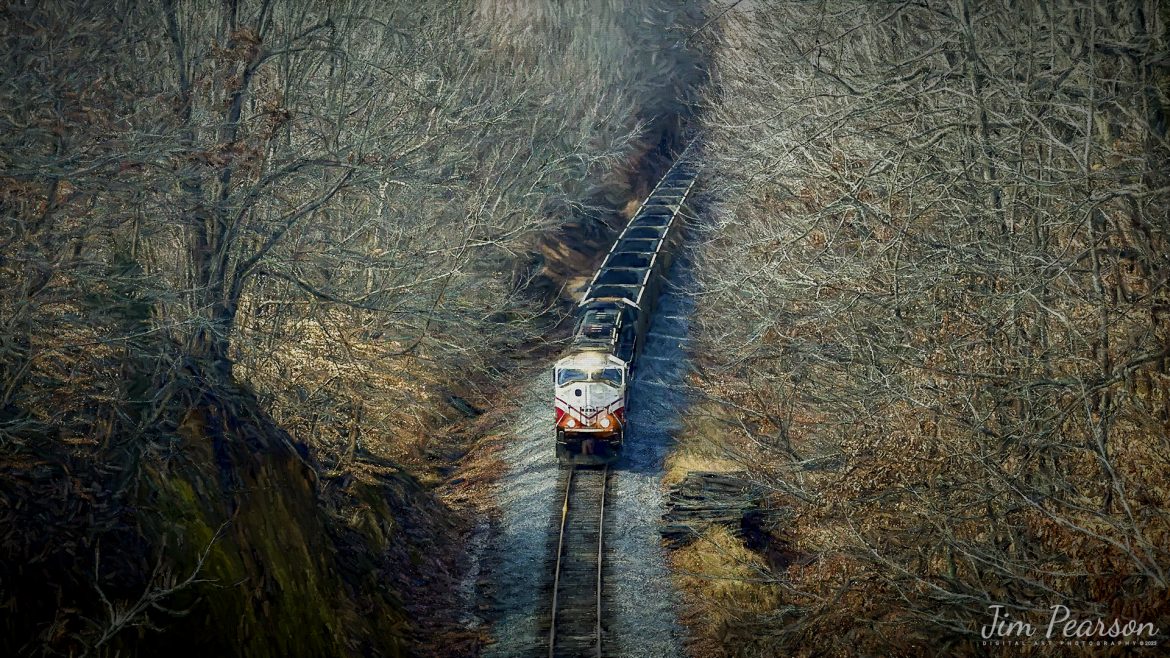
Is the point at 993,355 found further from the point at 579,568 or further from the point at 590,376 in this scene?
the point at 590,376

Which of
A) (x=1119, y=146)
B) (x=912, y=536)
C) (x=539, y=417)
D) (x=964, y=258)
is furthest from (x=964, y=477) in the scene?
(x=539, y=417)

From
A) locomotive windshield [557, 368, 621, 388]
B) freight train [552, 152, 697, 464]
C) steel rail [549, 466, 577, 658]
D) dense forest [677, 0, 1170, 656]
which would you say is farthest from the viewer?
locomotive windshield [557, 368, 621, 388]

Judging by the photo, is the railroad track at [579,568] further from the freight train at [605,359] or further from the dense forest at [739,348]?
the dense forest at [739,348]

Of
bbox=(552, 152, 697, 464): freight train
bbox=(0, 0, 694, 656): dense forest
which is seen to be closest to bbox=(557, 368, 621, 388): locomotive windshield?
bbox=(552, 152, 697, 464): freight train

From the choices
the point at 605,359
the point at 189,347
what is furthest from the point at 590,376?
the point at 189,347

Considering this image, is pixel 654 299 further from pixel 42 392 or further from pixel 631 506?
pixel 42 392

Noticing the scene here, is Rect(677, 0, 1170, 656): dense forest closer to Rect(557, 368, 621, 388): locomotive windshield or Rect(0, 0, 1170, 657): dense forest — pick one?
Rect(0, 0, 1170, 657): dense forest
